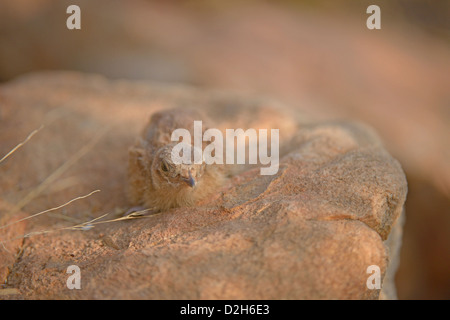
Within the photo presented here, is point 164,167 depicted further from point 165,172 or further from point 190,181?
point 190,181

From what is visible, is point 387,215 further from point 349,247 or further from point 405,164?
point 405,164

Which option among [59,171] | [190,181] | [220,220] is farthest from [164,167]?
[59,171]

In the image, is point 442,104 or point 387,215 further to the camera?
point 442,104

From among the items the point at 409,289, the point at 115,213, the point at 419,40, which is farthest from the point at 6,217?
the point at 419,40

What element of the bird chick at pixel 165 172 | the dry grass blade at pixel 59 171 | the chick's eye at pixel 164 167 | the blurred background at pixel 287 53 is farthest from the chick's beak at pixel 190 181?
the blurred background at pixel 287 53

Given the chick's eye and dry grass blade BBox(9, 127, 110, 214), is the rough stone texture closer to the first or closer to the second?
dry grass blade BBox(9, 127, 110, 214)

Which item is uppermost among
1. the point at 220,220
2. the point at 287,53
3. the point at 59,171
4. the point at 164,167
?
the point at 287,53
